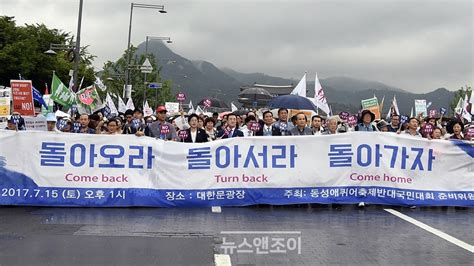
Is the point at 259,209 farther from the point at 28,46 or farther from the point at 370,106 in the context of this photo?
the point at 28,46

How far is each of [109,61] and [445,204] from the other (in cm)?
4478

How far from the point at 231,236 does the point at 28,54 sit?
164 feet

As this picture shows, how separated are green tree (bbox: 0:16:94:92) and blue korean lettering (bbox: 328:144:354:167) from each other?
46.1 m

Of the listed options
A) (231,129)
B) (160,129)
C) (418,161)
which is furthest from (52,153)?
(418,161)

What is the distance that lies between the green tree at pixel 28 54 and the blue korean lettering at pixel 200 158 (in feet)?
149

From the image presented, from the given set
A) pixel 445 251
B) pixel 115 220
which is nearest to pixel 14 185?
pixel 115 220

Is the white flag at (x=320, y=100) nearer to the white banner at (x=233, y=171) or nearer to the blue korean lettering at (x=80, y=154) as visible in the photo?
the white banner at (x=233, y=171)

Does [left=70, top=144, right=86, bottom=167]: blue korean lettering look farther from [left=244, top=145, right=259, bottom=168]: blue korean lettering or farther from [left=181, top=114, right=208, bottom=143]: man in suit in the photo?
[left=244, top=145, right=259, bottom=168]: blue korean lettering

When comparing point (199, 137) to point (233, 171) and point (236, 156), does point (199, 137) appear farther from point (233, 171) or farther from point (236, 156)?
point (233, 171)

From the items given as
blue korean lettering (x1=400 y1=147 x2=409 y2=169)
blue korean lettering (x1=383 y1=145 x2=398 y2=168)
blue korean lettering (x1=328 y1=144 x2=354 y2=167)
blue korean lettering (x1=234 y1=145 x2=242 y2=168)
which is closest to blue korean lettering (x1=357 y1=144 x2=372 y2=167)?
blue korean lettering (x1=328 y1=144 x2=354 y2=167)

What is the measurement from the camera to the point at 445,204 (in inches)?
387

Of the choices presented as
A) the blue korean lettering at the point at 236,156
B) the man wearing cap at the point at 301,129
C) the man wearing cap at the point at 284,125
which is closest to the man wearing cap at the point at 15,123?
the blue korean lettering at the point at 236,156

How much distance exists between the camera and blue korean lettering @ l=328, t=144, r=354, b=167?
9.73m

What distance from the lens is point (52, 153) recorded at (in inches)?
372
